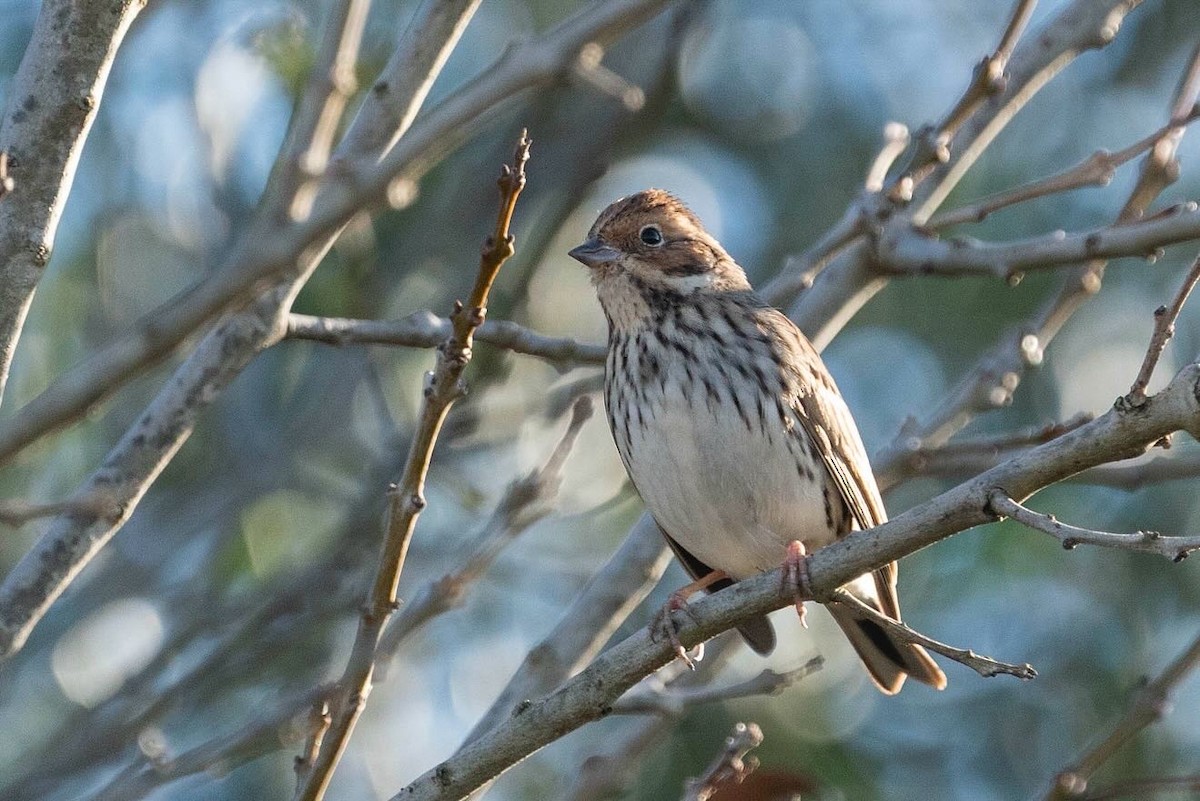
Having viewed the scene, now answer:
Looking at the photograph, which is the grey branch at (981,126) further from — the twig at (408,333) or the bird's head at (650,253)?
the twig at (408,333)

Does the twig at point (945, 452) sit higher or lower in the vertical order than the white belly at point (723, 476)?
lower

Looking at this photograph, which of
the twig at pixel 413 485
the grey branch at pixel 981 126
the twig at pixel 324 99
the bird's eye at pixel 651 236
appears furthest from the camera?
the bird's eye at pixel 651 236

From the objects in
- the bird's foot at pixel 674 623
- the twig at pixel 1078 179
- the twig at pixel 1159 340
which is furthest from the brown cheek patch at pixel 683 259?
the twig at pixel 1159 340

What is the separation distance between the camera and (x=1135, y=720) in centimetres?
477

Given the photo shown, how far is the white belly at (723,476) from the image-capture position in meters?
5.50

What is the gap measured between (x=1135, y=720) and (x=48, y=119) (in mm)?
3295

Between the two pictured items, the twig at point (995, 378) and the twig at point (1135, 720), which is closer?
the twig at point (1135, 720)

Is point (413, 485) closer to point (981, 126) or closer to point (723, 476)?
point (723, 476)

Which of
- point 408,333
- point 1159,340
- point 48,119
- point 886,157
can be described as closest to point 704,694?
point 408,333

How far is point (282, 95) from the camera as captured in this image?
25.5 feet

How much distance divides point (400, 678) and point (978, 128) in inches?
157

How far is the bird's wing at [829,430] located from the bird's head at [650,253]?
1.21 feet

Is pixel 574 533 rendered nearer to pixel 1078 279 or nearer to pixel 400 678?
pixel 400 678

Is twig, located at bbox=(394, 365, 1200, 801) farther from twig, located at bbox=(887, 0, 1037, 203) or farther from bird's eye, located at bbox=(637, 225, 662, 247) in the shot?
bird's eye, located at bbox=(637, 225, 662, 247)
